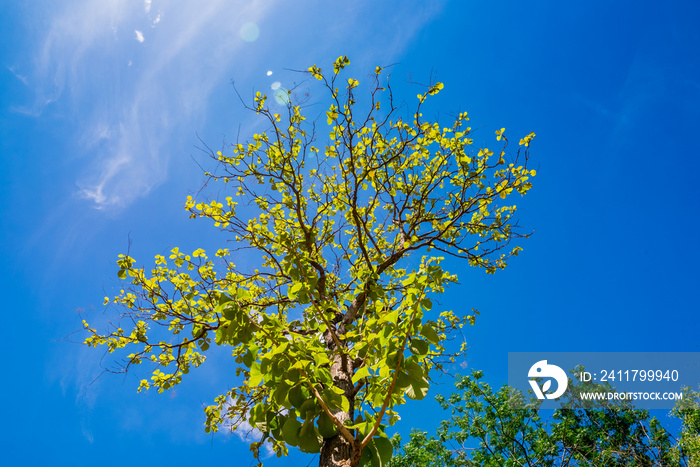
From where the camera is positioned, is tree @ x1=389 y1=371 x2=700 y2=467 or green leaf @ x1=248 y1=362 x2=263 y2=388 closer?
green leaf @ x1=248 y1=362 x2=263 y2=388

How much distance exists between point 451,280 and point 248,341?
497cm

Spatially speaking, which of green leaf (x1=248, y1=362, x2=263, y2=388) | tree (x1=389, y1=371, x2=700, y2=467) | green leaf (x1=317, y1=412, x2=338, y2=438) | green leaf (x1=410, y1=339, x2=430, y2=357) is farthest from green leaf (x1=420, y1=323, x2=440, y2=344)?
tree (x1=389, y1=371, x2=700, y2=467)

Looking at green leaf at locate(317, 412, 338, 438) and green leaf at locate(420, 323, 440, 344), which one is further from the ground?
green leaf at locate(420, 323, 440, 344)

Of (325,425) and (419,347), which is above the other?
(419,347)

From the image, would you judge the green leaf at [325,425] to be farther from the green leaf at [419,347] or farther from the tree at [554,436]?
the tree at [554,436]

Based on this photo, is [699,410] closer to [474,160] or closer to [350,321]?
[474,160]

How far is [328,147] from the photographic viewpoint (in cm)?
591

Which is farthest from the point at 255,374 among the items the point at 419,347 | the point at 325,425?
the point at 419,347

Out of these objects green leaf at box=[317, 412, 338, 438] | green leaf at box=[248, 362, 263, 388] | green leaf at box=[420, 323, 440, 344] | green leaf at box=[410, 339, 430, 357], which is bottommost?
green leaf at box=[317, 412, 338, 438]

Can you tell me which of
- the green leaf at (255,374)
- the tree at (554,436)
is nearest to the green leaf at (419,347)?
the green leaf at (255,374)

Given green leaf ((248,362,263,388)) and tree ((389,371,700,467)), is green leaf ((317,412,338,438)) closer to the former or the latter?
green leaf ((248,362,263,388))

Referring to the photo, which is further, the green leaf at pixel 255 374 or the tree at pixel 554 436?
the tree at pixel 554 436

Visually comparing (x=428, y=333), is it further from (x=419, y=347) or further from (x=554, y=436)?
(x=554, y=436)

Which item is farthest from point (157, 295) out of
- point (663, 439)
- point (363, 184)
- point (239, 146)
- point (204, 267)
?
point (663, 439)
